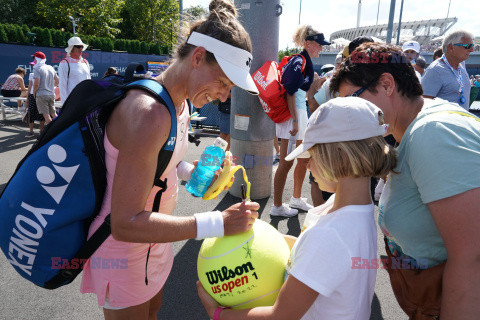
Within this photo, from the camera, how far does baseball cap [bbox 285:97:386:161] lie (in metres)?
1.32

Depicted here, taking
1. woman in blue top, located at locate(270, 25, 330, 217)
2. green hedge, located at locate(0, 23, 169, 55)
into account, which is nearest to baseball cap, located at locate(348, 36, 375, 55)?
woman in blue top, located at locate(270, 25, 330, 217)

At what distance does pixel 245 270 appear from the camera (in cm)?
143

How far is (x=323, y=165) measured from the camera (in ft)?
4.57

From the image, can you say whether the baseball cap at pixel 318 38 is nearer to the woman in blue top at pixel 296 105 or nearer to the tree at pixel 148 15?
the woman in blue top at pixel 296 105

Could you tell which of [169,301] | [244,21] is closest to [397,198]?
[169,301]

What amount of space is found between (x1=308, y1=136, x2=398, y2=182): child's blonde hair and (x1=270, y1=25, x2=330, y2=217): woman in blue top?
9.63 feet

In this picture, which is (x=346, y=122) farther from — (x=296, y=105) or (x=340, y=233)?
(x=296, y=105)

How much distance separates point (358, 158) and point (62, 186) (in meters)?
1.22

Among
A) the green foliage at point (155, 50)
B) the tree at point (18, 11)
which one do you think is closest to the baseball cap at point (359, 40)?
the green foliage at point (155, 50)

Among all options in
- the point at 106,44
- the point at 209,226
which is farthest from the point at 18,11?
the point at 209,226

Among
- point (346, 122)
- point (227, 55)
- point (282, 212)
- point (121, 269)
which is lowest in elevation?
point (282, 212)

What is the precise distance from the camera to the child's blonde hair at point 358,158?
4.36ft

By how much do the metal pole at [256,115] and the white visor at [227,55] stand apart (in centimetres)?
325

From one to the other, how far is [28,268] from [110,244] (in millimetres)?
346
